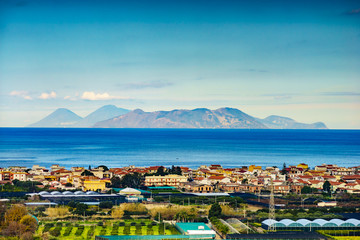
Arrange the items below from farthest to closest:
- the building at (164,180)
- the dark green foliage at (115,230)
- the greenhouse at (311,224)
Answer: the building at (164,180) < the greenhouse at (311,224) < the dark green foliage at (115,230)

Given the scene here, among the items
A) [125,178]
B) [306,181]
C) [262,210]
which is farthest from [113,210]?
[306,181]

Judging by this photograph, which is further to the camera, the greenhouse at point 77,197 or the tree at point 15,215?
the greenhouse at point 77,197

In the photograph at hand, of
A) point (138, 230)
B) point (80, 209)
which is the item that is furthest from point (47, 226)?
point (138, 230)

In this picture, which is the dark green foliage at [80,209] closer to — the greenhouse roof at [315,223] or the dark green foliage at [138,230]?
the dark green foliage at [138,230]

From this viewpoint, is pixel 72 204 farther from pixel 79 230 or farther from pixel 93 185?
pixel 93 185

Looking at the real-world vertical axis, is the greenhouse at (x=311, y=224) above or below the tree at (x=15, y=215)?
below

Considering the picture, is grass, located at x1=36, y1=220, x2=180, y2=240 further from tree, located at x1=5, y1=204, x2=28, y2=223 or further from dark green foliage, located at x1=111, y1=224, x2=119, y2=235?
tree, located at x1=5, y1=204, x2=28, y2=223

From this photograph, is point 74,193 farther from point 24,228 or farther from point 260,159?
point 260,159

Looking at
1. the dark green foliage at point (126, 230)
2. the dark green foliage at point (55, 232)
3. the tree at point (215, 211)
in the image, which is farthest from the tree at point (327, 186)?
the dark green foliage at point (55, 232)
